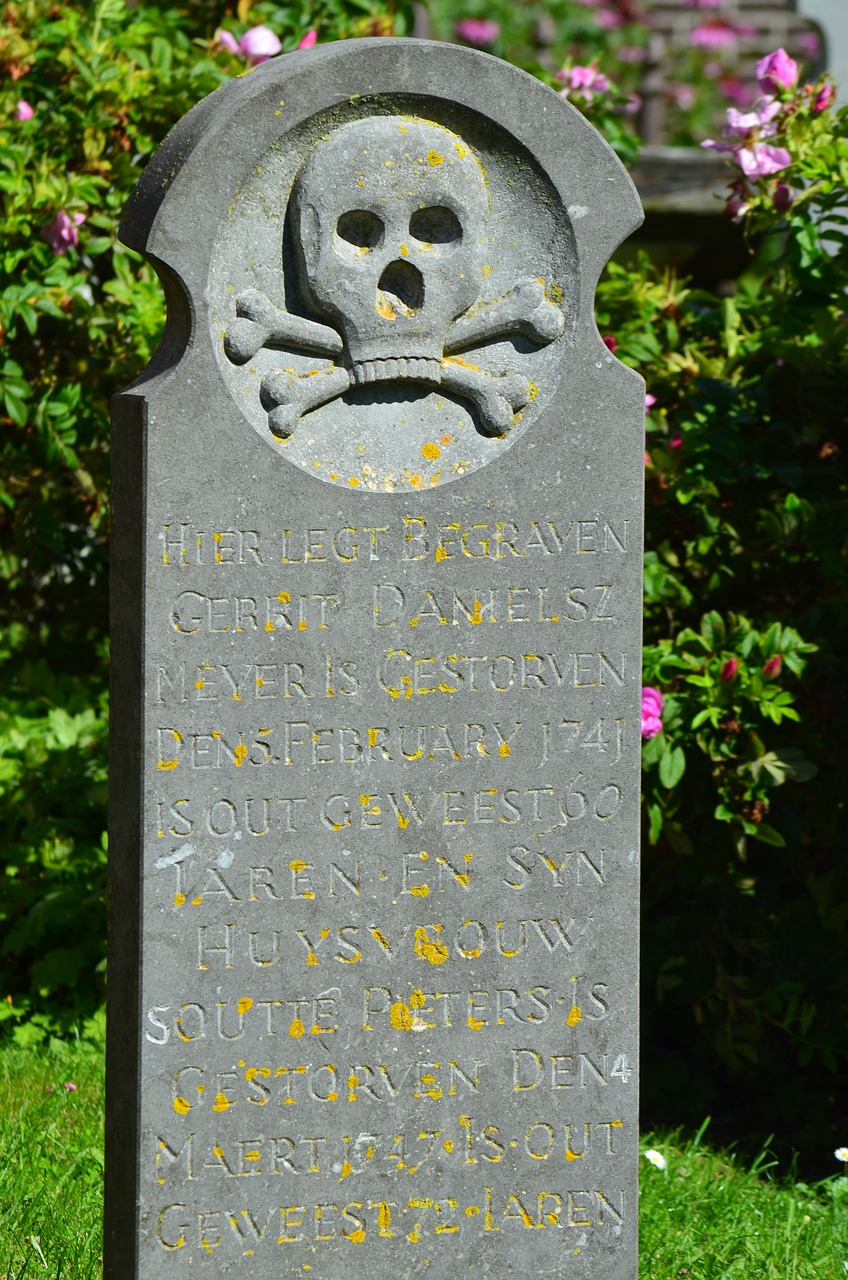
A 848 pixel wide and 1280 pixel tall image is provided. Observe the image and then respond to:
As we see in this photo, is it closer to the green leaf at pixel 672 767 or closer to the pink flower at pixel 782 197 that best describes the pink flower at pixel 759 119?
the pink flower at pixel 782 197

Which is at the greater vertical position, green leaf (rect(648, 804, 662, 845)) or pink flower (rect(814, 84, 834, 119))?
pink flower (rect(814, 84, 834, 119))

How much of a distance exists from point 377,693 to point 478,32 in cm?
992

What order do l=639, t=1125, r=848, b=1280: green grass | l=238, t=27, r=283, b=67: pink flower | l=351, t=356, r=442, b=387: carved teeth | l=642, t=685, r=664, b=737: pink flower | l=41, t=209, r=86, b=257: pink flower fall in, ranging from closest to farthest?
l=351, t=356, r=442, b=387: carved teeth
l=639, t=1125, r=848, b=1280: green grass
l=642, t=685, r=664, b=737: pink flower
l=41, t=209, r=86, b=257: pink flower
l=238, t=27, r=283, b=67: pink flower

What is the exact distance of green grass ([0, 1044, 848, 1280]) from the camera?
128 inches

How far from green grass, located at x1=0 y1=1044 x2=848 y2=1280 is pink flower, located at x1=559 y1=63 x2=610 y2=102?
9.71 ft

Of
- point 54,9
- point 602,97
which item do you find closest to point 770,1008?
point 602,97

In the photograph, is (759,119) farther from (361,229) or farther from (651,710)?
(361,229)

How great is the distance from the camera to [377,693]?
2.80 meters

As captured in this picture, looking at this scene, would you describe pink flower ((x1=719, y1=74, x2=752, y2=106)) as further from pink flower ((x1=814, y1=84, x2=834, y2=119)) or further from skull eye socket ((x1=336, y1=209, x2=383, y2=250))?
skull eye socket ((x1=336, y1=209, x2=383, y2=250))

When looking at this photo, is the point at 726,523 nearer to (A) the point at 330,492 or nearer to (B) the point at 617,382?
(B) the point at 617,382

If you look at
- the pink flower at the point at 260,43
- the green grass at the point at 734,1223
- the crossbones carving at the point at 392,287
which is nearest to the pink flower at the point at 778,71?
the pink flower at the point at 260,43

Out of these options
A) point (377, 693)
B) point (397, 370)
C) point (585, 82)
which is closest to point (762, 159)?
point (585, 82)

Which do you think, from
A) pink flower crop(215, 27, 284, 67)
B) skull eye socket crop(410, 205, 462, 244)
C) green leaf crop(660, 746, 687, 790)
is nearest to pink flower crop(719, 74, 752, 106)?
pink flower crop(215, 27, 284, 67)

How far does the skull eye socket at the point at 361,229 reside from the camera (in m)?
2.78
